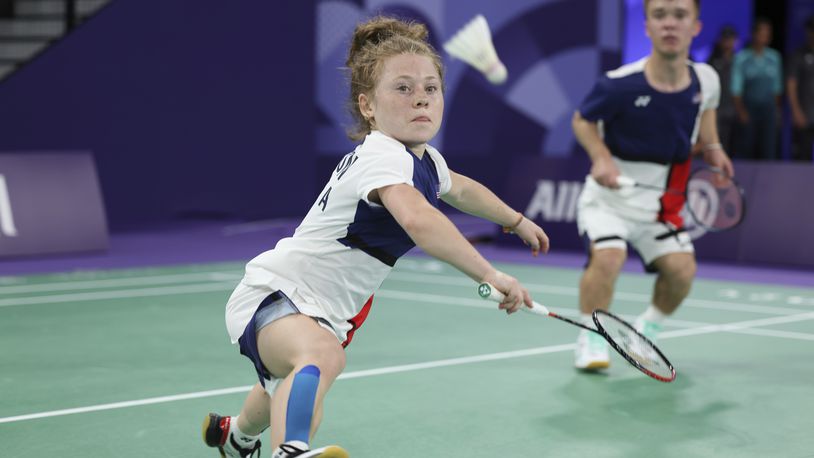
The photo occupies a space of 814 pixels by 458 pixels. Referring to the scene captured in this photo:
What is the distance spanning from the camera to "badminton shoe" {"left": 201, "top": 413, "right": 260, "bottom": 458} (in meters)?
3.66

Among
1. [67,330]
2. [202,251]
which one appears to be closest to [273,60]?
[202,251]

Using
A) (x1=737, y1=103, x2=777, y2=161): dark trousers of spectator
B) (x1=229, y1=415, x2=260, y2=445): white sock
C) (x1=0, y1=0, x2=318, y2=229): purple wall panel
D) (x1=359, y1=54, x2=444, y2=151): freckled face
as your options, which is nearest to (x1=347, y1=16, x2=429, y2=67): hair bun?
(x1=359, y1=54, x2=444, y2=151): freckled face

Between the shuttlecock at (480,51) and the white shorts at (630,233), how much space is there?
3.42 metres

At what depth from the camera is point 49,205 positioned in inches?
400

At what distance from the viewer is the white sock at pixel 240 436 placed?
3.63m

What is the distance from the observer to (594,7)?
637 inches

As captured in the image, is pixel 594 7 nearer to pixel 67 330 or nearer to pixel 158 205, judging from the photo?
pixel 158 205

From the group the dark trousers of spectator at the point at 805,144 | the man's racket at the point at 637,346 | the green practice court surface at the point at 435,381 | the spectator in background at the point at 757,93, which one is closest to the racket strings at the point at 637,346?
the man's racket at the point at 637,346

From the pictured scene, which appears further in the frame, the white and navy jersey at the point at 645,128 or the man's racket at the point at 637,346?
the white and navy jersey at the point at 645,128

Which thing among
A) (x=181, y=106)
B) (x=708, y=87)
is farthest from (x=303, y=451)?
(x=181, y=106)

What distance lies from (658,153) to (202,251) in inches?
259

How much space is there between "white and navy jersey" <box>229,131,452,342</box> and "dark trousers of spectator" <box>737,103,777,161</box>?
1063cm

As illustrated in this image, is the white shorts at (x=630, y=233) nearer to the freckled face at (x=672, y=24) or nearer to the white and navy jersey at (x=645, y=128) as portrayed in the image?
the white and navy jersey at (x=645, y=128)

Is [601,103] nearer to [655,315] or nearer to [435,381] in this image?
[655,315]
